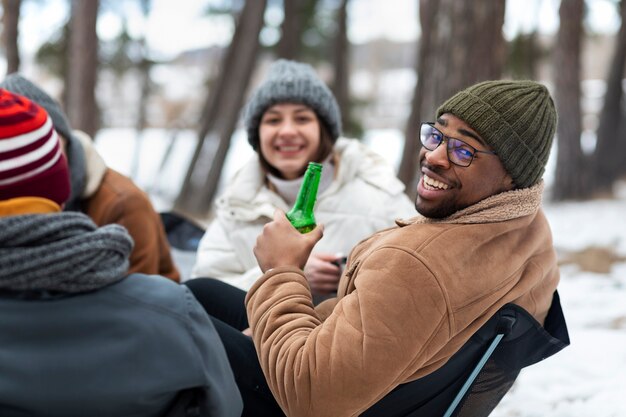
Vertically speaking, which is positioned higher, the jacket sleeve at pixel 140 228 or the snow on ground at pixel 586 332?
the jacket sleeve at pixel 140 228

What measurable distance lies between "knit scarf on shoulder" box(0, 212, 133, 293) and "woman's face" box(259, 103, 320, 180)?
67.3 inches

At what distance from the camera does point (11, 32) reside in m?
7.14

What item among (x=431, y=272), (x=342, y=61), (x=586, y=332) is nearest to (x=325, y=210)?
(x=431, y=272)

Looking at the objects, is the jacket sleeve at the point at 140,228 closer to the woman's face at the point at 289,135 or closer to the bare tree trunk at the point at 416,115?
the woman's face at the point at 289,135

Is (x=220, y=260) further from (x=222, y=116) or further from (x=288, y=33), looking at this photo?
(x=288, y=33)

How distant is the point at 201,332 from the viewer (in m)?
1.49

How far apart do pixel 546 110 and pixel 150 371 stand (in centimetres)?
118

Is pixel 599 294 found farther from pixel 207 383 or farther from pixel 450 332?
pixel 207 383

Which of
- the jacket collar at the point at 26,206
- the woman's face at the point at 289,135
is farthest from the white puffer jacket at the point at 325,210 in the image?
the jacket collar at the point at 26,206

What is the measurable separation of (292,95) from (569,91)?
7.88 m

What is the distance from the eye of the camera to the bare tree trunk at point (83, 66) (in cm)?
691

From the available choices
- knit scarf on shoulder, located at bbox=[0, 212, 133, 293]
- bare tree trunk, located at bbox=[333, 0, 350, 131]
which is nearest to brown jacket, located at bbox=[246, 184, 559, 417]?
knit scarf on shoulder, located at bbox=[0, 212, 133, 293]

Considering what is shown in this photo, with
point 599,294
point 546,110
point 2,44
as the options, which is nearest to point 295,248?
point 546,110

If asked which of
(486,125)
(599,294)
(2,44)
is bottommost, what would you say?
(599,294)
